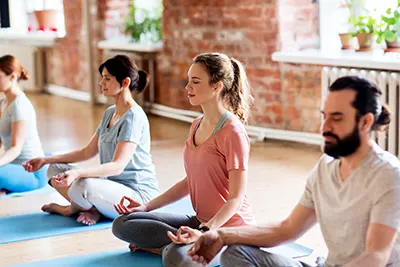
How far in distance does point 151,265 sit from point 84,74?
20.2 ft

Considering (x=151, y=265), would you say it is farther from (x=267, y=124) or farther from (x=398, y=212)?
(x=267, y=124)

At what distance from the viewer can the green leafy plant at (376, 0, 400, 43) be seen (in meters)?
5.09

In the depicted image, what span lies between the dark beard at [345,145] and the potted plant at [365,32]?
339 centimetres

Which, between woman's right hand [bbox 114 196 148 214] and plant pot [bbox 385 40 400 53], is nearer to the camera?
woman's right hand [bbox 114 196 148 214]

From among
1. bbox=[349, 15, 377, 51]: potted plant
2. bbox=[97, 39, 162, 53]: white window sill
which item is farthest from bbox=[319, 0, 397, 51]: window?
bbox=[97, 39, 162, 53]: white window sill

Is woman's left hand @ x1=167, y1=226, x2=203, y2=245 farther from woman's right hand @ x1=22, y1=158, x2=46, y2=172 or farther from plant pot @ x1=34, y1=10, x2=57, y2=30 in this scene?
plant pot @ x1=34, y1=10, x2=57, y2=30

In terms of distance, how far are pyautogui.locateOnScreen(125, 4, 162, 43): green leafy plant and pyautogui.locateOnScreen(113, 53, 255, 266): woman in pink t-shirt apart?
4828mm

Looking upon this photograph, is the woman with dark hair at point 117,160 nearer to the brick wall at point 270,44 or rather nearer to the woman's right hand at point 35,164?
the woman's right hand at point 35,164

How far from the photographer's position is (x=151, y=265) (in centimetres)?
305

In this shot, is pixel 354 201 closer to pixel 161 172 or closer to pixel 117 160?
pixel 117 160

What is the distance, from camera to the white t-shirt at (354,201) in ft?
6.62

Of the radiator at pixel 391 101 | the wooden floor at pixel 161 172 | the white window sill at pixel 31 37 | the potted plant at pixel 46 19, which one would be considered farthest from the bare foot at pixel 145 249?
the white window sill at pixel 31 37

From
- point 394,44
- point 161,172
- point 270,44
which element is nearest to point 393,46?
point 394,44

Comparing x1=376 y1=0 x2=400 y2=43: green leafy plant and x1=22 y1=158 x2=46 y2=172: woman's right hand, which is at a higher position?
x1=376 y1=0 x2=400 y2=43: green leafy plant
